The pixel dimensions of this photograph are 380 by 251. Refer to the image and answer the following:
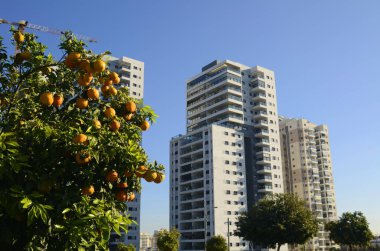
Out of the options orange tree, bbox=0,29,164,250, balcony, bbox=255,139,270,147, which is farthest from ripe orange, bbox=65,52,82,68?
balcony, bbox=255,139,270,147

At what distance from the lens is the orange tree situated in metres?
7.25

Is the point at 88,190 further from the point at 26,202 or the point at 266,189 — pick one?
the point at 266,189

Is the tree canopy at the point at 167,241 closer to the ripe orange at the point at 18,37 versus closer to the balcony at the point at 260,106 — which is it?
the ripe orange at the point at 18,37

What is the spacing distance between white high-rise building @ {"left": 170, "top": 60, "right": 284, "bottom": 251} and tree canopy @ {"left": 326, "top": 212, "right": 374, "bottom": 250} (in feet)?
81.6

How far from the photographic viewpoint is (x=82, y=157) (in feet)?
25.4

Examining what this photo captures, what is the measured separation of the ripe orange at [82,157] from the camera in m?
7.72

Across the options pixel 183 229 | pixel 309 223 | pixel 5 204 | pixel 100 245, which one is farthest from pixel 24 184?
pixel 183 229

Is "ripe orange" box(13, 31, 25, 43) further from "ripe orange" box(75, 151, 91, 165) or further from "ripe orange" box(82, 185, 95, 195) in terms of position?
"ripe orange" box(82, 185, 95, 195)

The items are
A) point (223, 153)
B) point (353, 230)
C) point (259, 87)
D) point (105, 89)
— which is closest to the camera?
point (105, 89)

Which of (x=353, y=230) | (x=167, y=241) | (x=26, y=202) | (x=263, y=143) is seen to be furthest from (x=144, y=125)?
(x=263, y=143)

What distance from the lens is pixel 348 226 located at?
77.1 metres

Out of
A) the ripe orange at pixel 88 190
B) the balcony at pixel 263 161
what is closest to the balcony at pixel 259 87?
the balcony at pixel 263 161

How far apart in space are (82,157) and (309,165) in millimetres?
144412

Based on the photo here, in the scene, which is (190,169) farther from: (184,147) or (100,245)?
(100,245)
